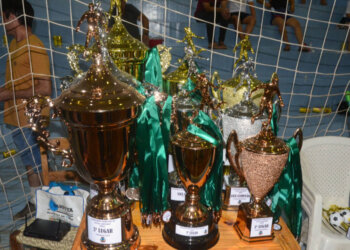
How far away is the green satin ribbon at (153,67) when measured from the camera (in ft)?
3.34

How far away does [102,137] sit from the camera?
724 mm

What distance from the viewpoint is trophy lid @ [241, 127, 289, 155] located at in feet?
2.66

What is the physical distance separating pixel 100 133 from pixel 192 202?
321 millimetres

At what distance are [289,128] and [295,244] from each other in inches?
90.4

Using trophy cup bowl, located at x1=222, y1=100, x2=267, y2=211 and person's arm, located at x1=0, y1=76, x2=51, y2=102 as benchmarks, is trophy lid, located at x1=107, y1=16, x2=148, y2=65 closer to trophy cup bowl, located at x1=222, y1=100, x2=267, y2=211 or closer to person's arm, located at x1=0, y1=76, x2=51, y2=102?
trophy cup bowl, located at x1=222, y1=100, x2=267, y2=211

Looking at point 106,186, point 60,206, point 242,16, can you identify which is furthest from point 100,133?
point 242,16

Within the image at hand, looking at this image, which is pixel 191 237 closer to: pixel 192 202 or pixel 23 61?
pixel 192 202

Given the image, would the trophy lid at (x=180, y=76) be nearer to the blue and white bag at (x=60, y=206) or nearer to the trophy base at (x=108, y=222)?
the trophy base at (x=108, y=222)

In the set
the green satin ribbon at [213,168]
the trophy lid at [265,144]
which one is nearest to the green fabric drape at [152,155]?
the green satin ribbon at [213,168]

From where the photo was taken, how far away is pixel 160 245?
89 centimetres

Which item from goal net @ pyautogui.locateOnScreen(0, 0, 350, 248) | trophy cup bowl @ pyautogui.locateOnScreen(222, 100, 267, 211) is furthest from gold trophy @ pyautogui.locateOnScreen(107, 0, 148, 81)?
goal net @ pyautogui.locateOnScreen(0, 0, 350, 248)

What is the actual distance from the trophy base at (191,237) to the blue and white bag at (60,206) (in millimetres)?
665

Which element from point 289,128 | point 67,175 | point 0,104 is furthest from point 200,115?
point 0,104

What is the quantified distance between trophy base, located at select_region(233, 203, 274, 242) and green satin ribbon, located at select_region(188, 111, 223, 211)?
8 cm
